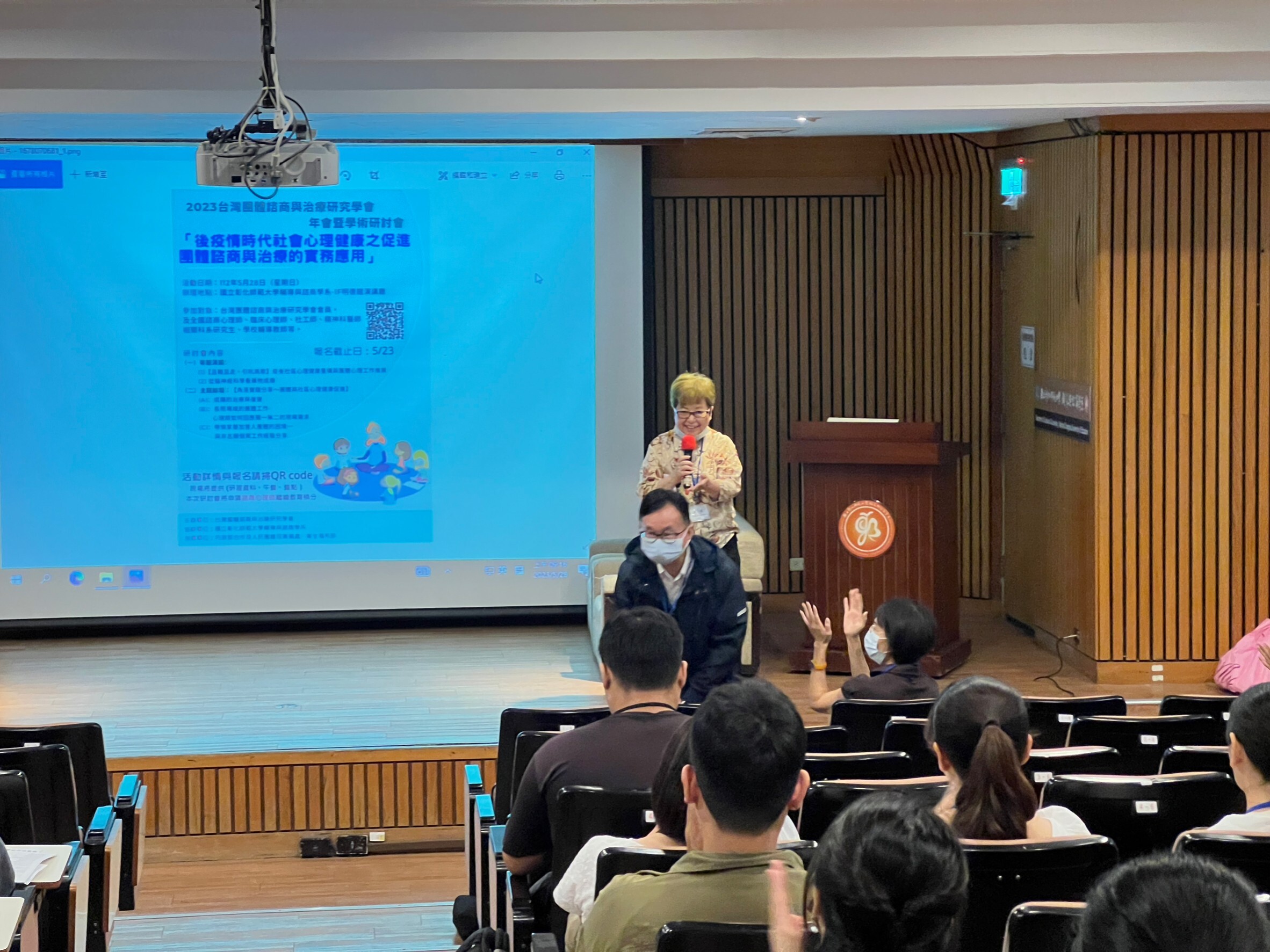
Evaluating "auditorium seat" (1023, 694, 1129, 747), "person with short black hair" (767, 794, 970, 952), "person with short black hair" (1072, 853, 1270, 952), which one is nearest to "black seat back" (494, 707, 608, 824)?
"auditorium seat" (1023, 694, 1129, 747)

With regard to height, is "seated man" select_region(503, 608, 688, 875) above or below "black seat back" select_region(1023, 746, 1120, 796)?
above

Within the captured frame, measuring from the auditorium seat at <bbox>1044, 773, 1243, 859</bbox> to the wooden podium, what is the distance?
147 inches

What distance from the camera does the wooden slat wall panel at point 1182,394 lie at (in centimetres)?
707

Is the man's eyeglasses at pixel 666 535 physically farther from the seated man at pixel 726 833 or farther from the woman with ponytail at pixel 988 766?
the seated man at pixel 726 833

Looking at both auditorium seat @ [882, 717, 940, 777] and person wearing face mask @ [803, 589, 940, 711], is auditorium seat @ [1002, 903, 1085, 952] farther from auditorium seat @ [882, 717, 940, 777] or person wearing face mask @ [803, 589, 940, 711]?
person wearing face mask @ [803, 589, 940, 711]

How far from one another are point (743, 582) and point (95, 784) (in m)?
3.35

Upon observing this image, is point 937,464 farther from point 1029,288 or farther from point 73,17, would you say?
point 73,17

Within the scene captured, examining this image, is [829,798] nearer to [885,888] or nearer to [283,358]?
[885,888]

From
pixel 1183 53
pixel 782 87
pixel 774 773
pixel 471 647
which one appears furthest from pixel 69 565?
pixel 774 773

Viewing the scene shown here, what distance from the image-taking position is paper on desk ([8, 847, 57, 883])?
3145 millimetres

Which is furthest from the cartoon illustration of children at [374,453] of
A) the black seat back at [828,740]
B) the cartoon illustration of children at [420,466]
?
the black seat back at [828,740]

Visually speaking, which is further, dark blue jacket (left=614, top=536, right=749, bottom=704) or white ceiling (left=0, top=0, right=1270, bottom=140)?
white ceiling (left=0, top=0, right=1270, bottom=140)

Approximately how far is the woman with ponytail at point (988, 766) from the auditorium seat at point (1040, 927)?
0.43 metres

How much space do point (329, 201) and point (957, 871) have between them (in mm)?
7017
